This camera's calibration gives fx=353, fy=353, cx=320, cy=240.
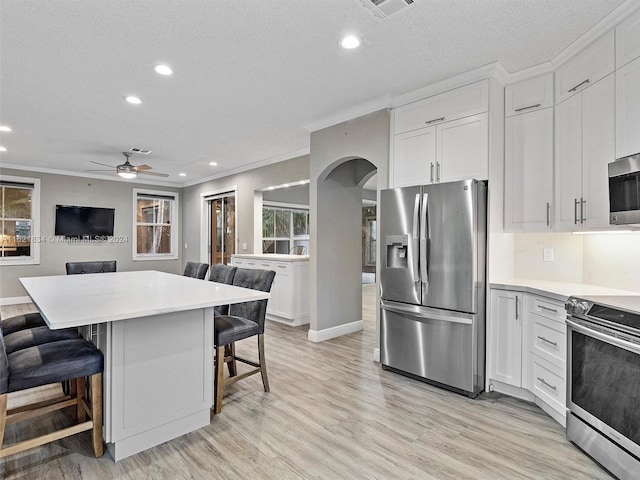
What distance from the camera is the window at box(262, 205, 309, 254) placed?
30.3 feet

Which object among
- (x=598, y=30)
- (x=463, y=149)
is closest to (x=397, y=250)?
(x=463, y=149)

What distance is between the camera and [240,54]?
2.71 metres

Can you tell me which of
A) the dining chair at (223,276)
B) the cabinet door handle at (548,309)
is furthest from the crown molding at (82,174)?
the cabinet door handle at (548,309)

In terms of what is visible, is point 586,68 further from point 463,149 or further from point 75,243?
point 75,243

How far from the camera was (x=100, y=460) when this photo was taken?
2014 mm

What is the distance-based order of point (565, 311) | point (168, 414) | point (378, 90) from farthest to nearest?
point (378, 90), point (565, 311), point (168, 414)

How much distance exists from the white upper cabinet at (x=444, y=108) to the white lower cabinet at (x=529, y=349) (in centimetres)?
156

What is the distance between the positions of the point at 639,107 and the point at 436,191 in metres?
1.34

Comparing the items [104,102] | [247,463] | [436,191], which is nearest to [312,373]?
[247,463]

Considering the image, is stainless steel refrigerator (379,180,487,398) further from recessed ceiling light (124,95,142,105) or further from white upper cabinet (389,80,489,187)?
recessed ceiling light (124,95,142,105)

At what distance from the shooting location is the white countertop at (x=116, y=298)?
5.98 ft

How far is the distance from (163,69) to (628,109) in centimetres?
335

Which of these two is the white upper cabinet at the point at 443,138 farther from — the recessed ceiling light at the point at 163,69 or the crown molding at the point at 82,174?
the crown molding at the point at 82,174

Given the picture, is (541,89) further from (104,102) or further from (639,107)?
(104,102)
